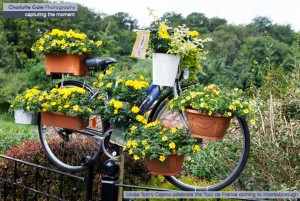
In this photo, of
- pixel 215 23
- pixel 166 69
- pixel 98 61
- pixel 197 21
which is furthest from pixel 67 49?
pixel 215 23

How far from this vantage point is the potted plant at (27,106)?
338 centimetres

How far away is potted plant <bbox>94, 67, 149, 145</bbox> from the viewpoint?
293 centimetres

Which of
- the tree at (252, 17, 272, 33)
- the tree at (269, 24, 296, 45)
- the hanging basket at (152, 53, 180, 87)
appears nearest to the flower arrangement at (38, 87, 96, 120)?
the hanging basket at (152, 53, 180, 87)

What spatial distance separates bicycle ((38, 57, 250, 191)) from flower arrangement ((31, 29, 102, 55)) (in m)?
0.10

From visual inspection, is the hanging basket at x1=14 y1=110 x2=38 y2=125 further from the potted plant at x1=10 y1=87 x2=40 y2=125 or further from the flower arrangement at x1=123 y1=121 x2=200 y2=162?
the flower arrangement at x1=123 y1=121 x2=200 y2=162

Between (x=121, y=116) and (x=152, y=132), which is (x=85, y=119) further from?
(x=152, y=132)

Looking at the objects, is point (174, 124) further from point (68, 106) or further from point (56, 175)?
point (56, 175)

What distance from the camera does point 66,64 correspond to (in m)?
3.41

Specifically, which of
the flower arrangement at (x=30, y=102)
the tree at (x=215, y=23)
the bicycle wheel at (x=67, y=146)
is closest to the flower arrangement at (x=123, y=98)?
the flower arrangement at (x=30, y=102)

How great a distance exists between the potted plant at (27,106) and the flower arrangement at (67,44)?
36 centimetres

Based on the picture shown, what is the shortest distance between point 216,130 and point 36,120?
1.68m

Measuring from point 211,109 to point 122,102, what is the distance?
0.69 metres

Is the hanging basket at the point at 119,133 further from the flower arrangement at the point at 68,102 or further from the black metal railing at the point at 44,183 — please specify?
the black metal railing at the point at 44,183

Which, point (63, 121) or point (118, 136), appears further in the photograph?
point (63, 121)
